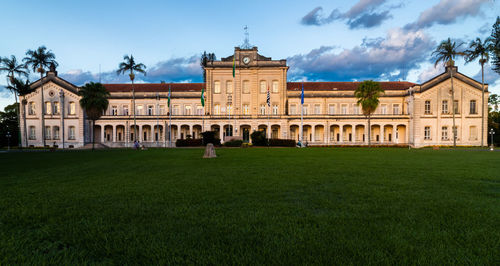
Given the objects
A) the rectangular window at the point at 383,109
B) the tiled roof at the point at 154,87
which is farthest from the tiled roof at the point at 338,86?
the tiled roof at the point at 154,87

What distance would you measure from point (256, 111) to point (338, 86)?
16.4 metres

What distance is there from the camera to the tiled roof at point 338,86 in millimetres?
46500

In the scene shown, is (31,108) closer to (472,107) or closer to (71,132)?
(71,132)

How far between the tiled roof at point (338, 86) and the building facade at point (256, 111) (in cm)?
20

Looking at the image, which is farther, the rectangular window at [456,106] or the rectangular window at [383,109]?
the rectangular window at [383,109]

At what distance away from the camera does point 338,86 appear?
47594 millimetres

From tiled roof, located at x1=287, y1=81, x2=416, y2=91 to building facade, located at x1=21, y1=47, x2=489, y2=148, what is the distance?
20 centimetres

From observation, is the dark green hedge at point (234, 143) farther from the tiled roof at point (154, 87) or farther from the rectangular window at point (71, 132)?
the rectangular window at point (71, 132)

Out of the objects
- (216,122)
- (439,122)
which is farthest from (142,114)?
(439,122)

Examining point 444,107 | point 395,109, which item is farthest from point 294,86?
point 444,107

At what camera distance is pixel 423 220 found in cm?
397

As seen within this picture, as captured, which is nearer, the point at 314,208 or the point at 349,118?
the point at 314,208

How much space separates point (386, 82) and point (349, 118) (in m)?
13.1

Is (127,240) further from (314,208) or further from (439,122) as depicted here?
(439,122)
